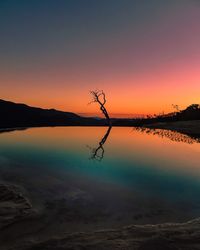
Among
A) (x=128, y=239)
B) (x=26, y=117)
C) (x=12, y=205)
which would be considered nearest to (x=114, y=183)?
(x=12, y=205)

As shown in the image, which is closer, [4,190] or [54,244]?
[54,244]

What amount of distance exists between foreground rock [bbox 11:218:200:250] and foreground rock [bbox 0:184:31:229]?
1.27 meters

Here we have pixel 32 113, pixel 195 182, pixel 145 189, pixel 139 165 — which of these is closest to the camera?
pixel 145 189

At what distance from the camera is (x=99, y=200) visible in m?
7.39

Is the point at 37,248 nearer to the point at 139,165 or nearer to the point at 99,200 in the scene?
the point at 99,200

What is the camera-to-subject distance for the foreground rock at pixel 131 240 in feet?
14.7

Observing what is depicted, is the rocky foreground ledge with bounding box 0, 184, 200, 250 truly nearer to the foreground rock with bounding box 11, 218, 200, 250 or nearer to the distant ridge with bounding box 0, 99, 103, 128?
the foreground rock with bounding box 11, 218, 200, 250

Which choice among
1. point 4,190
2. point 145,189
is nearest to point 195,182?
point 145,189

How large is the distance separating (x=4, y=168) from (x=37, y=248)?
784 centimetres

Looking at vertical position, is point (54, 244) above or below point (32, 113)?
below

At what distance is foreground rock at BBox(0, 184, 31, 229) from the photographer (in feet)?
19.2

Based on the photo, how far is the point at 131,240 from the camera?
471 cm

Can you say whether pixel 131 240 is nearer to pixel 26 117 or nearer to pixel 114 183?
pixel 114 183

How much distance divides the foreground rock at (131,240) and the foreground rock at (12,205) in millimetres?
1274
